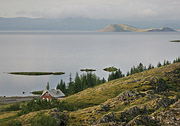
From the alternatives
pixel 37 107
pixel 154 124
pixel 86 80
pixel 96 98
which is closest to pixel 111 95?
pixel 96 98

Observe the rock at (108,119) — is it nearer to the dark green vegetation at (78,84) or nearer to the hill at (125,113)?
the hill at (125,113)

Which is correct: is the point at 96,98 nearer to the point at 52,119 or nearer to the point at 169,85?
the point at 169,85

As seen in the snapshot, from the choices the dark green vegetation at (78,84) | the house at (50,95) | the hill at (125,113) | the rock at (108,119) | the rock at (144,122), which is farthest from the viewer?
the dark green vegetation at (78,84)

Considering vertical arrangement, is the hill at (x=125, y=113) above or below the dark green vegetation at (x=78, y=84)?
above

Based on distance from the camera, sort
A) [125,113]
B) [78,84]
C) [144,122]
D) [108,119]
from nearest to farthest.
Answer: [144,122]
[108,119]
[125,113]
[78,84]

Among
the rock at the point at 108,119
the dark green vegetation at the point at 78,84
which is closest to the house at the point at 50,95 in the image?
the dark green vegetation at the point at 78,84

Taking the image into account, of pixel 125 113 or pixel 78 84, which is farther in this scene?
pixel 78 84

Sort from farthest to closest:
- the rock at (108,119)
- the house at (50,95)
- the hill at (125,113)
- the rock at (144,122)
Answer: the house at (50,95) → the rock at (108,119) → the hill at (125,113) → the rock at (144,122)

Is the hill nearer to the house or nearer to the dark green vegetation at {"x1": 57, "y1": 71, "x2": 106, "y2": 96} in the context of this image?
the house

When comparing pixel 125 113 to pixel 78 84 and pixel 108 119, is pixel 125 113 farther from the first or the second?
pixel 78 84

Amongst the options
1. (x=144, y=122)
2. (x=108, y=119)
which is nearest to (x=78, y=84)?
(x=108, y=119)

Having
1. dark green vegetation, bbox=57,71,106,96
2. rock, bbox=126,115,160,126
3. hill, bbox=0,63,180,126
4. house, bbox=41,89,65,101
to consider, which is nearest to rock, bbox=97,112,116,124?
hill, bbox=0,63,180,126

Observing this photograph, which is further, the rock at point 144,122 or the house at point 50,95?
the house at point 50,95

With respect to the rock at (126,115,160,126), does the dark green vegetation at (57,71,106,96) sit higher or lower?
lower
